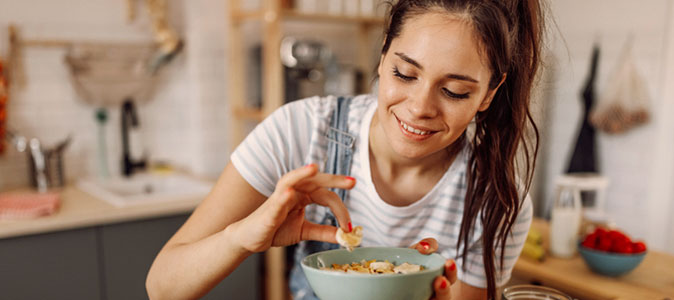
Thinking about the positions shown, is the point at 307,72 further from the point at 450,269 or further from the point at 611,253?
the point at 450,269

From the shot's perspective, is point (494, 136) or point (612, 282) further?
point (612, 282)

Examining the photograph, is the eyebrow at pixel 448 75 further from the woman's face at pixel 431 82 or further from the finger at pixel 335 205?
the finger at pixel 335 205

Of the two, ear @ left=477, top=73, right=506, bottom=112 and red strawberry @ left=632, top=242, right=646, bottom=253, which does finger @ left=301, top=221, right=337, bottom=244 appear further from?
red strawberry @ left=632, top=242, right=646, bottom=253

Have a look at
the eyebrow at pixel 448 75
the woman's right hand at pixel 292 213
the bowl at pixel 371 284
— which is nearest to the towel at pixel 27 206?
the woman's right hand at pixel 292 213

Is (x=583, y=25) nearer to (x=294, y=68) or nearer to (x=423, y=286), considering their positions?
(x=294, y=68)

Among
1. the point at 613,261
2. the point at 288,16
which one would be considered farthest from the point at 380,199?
the point at 288,16

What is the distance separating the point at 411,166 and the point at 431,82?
1.05 ft

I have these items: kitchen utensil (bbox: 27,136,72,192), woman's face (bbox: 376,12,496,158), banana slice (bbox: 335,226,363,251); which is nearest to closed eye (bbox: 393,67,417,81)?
woman's face (bbox: 376,12,496,158)

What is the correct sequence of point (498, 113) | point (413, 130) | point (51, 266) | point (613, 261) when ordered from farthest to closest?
1. point (51, 266)
2. point (613, 261)
3. point (498, 113)
4. point (413, 130)

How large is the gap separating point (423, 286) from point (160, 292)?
0.51 m

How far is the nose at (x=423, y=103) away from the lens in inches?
34.4

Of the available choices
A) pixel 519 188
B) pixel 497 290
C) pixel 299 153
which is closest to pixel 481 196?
pixel 519 188

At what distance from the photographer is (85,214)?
183 centimetres

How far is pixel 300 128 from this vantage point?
111cm
